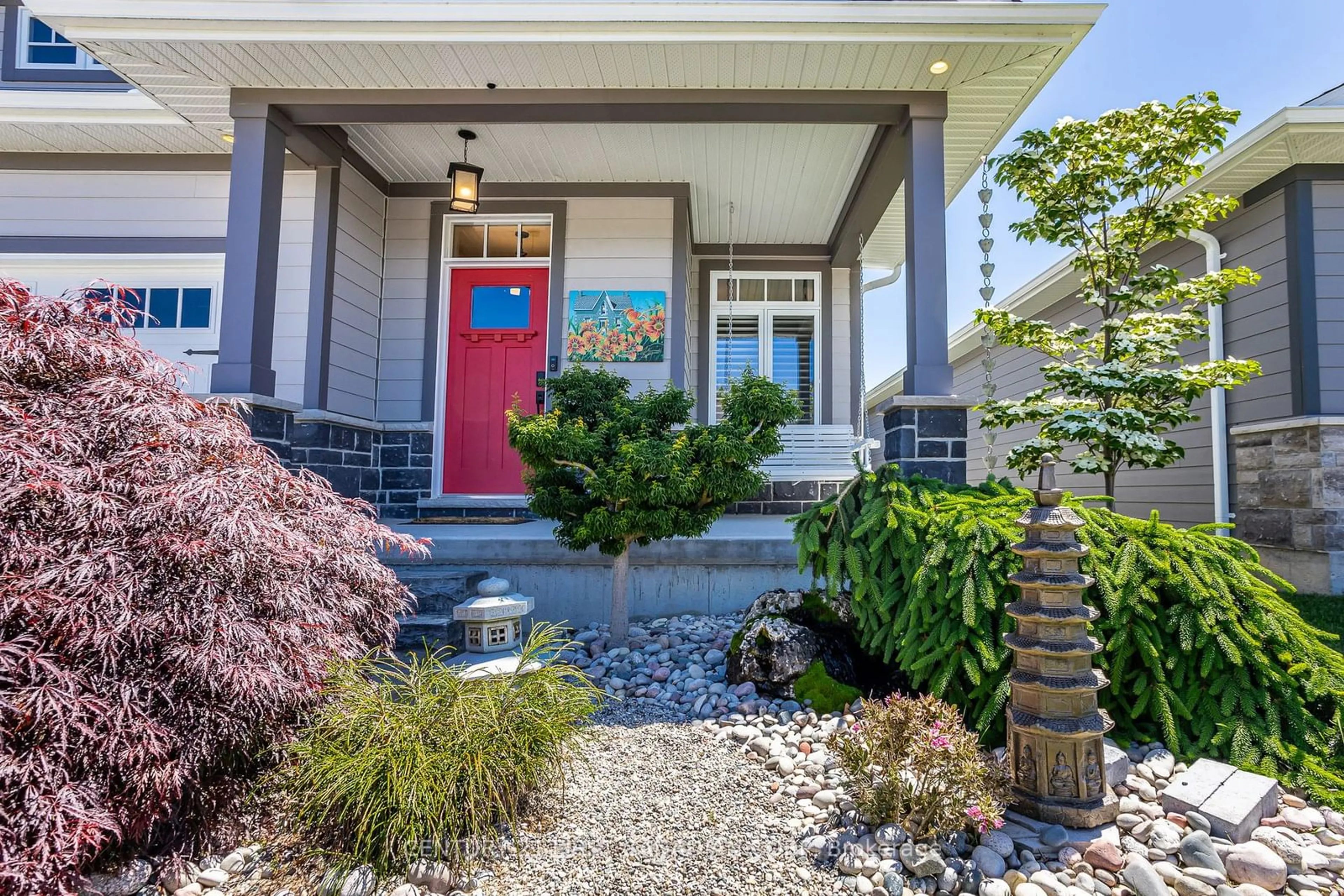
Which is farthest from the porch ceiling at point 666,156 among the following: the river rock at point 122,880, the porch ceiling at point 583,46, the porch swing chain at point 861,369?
the river rock at point 122,880

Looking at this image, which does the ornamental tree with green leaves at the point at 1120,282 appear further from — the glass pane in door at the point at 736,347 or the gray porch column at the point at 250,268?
the gray porch column at the point at 250,268

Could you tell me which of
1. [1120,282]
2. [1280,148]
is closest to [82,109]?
[1120,282]

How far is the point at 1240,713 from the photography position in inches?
78.8

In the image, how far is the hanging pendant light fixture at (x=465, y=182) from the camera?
14.3 ft

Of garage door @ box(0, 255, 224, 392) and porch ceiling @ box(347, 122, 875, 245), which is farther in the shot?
garage door @ box(0, 255, 224, 392)

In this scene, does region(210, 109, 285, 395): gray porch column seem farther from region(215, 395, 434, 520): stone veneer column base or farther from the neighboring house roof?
the neighboring house roof

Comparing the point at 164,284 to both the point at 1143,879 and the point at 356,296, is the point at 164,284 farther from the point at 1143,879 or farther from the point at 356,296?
the point at 1143,879

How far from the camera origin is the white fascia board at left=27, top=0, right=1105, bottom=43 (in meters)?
3.26

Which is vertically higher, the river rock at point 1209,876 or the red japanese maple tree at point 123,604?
the red japanese maple tree at point 123,604

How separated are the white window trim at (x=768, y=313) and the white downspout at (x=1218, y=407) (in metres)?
2.97

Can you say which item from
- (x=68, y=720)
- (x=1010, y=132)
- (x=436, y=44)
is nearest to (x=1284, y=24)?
(x=1010, y=132)

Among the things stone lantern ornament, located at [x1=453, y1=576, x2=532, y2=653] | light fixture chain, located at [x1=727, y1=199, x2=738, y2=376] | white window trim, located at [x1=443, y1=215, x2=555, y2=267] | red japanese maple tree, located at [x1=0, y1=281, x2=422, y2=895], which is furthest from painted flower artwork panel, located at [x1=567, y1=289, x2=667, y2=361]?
red japanese maple tree, located at [x1=0, y1=281, x2=422, y2=895]

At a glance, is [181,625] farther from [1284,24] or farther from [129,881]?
[1284,24]

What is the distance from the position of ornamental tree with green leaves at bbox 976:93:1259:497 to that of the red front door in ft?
11.0
